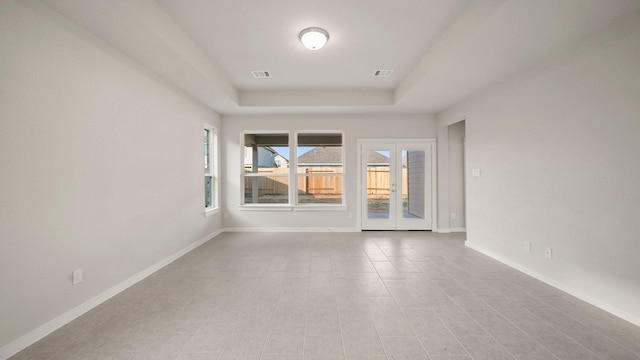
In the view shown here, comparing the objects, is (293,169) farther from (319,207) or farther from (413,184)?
(413,184)

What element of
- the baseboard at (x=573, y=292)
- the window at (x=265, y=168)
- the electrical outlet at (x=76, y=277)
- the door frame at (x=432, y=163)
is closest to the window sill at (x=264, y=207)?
the window at (x=265, y=168)

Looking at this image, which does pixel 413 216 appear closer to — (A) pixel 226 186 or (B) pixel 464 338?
(B) pixel 464 338

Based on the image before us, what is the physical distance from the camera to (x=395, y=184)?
17.9ft

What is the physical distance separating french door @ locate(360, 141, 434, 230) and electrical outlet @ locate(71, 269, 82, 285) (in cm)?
451

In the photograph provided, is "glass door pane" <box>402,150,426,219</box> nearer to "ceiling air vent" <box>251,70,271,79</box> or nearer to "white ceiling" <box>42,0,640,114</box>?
"white ceiling" <box>42,0,640,114</box>

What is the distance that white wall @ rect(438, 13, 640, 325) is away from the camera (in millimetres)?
2119

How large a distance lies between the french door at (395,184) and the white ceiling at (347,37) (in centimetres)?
147

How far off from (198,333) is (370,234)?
387 cm

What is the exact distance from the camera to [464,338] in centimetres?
186

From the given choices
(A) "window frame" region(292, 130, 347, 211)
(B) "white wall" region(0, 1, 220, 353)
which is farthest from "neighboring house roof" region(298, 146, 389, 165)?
(B) "white wall" region(0, 1, 220, 353)

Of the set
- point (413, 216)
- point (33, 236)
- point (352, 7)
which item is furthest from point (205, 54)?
point (413, 216)

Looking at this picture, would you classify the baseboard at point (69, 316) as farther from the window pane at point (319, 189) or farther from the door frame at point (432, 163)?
the door frame at point (432, 163)

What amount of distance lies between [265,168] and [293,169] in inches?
27.3

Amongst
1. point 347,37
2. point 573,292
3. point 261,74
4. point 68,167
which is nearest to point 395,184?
point 573,292
